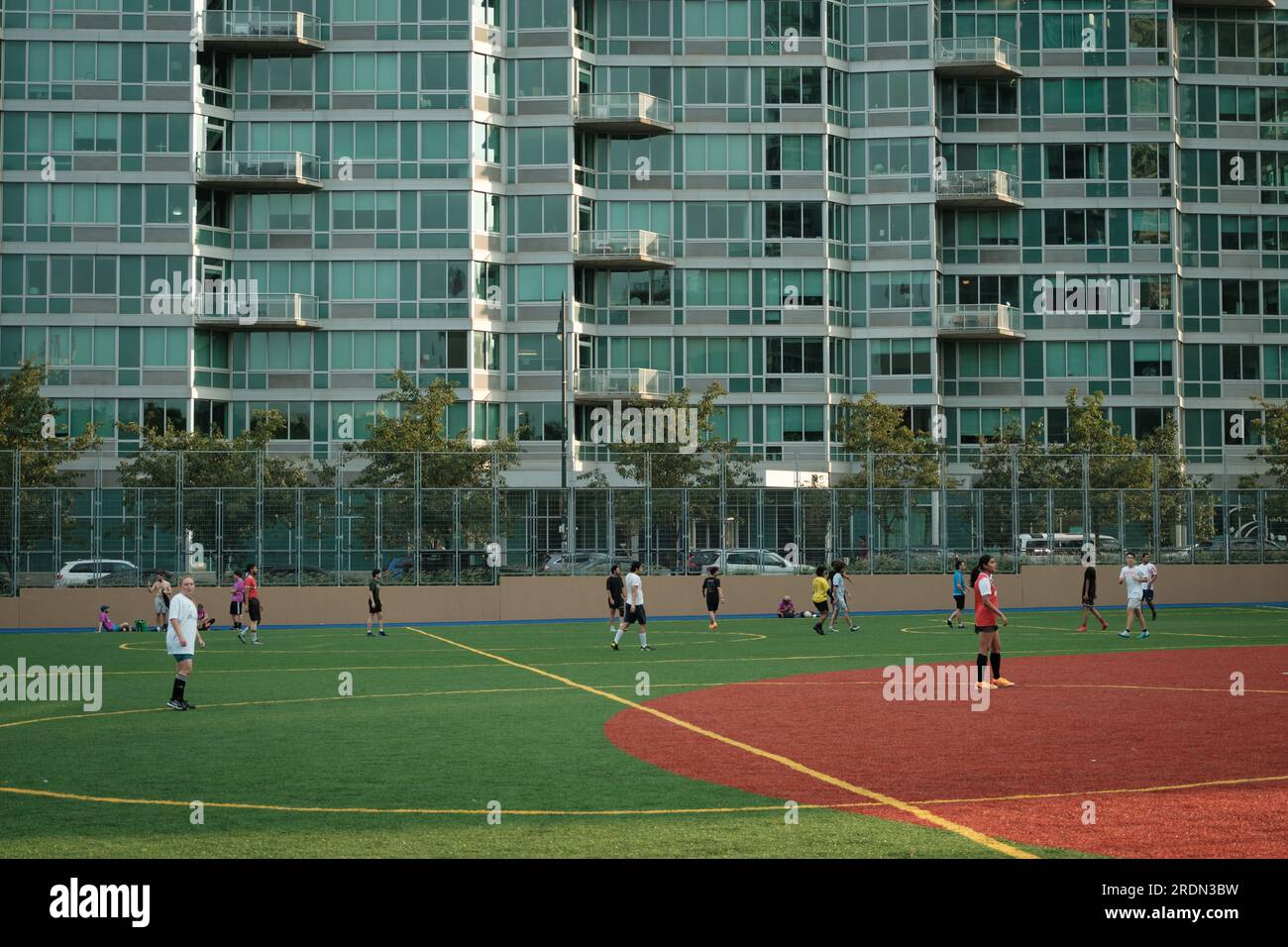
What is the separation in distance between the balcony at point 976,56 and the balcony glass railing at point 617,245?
57.8 feet

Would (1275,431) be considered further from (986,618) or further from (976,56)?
(986,618)

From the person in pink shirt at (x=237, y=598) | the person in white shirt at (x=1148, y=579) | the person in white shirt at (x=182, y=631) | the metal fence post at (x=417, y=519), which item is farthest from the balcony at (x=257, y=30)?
the person in white shirt at (x=182, y=631)

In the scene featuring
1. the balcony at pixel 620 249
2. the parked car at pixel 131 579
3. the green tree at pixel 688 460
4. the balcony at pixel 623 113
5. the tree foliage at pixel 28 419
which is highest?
the balcony at pixel 623 113

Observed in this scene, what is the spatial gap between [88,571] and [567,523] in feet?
50.1

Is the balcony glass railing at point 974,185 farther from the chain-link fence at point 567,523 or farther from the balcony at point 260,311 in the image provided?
the balcony at point 260,311

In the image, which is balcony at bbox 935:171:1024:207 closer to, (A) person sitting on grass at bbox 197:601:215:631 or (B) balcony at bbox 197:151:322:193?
(B) balcony at bbox 197:151:322:193

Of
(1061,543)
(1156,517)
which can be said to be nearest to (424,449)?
(1061,543)

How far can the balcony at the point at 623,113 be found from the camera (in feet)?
255

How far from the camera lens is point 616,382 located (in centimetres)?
7881

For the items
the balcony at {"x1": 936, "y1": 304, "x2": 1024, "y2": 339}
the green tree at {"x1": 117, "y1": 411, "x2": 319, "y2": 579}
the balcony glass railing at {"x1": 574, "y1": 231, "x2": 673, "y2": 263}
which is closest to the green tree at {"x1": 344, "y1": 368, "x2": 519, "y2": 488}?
the green tree at {"x1": 117, "y1": 411, "x2": 319, "y2": 579}

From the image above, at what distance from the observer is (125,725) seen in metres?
22.1
